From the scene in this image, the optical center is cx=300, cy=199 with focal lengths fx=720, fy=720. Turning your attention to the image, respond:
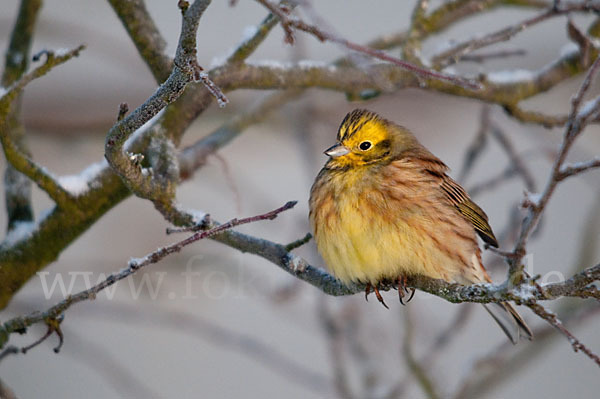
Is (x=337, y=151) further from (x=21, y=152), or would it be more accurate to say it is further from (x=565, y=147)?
(x=565, y=147)

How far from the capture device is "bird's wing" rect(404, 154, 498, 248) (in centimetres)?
239

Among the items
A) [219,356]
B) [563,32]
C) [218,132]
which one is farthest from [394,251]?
[563,32]

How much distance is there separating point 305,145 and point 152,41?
1.37 meters

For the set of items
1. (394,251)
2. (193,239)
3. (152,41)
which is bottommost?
(193,239)

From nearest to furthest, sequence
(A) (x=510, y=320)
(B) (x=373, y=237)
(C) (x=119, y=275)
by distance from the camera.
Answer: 1. (C) (x=119, y=275)
2. (B) (x=373, y=237)
3. (A) (x=510, y=320)

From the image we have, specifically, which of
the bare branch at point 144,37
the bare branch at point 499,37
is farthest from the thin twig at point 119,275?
the bare branch at point 499,37

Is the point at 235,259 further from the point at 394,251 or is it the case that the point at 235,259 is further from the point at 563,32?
the point at 563,32

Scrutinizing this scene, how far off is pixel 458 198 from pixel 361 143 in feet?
1.22

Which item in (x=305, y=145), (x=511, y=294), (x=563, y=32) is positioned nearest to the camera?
(x=511, y=294)

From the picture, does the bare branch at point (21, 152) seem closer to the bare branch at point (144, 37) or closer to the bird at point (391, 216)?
the bare branch at point (144, 37)

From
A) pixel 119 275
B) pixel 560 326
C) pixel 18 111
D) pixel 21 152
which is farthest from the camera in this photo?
pixel 18 111

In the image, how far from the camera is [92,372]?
4539 millimetres

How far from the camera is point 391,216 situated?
2.18m

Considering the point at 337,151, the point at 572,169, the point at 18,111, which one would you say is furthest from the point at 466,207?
the point at 18,111
